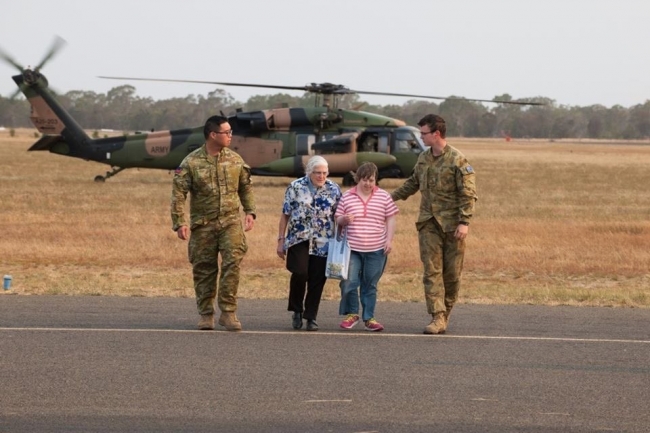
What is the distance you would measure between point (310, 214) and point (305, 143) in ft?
84.7

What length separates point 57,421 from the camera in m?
7.20

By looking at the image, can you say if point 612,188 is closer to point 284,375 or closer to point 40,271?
point 40,271

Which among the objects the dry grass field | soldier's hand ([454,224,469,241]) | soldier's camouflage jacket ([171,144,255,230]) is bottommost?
the dry grass field

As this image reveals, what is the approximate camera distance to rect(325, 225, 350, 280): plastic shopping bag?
423 inches

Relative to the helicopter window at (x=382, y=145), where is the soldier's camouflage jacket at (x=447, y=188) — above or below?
above

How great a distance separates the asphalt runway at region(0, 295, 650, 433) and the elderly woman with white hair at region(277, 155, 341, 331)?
1.28ft

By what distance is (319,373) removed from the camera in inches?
347

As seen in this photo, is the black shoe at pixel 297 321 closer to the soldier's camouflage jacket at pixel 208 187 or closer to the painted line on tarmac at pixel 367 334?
the painted line on tarmac at pixel 367 334

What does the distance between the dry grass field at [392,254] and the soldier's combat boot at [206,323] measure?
3.02m

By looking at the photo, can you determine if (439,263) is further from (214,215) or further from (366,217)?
(214,215)

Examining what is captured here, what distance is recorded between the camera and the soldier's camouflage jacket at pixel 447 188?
10711mm

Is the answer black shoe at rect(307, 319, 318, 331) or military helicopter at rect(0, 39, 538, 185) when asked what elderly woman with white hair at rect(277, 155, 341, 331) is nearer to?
black shoe at rect(307, 319, 318, 331)

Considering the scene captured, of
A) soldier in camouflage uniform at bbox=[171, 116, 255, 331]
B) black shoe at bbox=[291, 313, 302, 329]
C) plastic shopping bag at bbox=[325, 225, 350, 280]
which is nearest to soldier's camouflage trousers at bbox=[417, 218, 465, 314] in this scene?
plastic shopping bag at bbox=[325, 225, 350, 280]

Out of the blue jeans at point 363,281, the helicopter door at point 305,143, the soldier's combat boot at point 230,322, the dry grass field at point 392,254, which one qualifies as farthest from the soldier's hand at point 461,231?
the helicopter door at point 305,143
